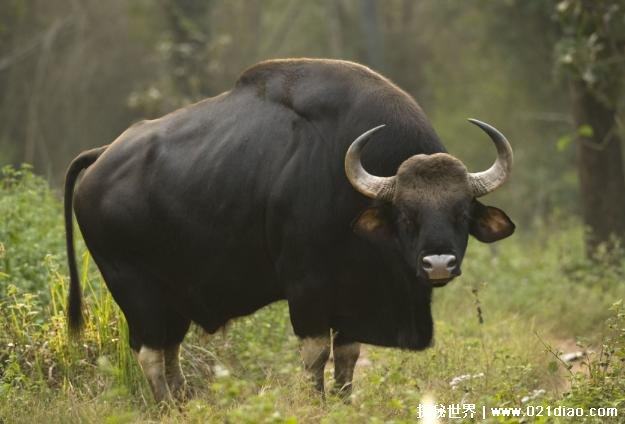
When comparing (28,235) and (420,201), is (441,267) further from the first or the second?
(28,235)

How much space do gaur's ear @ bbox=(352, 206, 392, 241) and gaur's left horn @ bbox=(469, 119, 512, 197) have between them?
0.54 meters

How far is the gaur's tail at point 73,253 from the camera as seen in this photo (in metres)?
7.37

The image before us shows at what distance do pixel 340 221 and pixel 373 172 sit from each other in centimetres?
37

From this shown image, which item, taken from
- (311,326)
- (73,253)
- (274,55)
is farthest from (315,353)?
(274,55)

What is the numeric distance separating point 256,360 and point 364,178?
193 centimetres

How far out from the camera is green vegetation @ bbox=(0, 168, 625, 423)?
6.21 meters

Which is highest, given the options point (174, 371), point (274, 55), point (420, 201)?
point (420, 201)

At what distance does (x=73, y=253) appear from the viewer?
7637 millimetres

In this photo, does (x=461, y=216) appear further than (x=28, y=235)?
No

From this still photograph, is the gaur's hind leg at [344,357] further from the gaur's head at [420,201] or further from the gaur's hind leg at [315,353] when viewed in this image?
the gaur's head at [420,201]

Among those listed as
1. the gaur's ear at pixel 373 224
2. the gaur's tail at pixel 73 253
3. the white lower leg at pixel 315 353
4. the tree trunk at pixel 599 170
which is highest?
the gaur's ear at pixel 373 224

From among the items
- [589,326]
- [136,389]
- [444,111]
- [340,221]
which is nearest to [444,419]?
[340,221]

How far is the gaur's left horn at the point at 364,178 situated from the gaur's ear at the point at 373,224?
0.29 feet

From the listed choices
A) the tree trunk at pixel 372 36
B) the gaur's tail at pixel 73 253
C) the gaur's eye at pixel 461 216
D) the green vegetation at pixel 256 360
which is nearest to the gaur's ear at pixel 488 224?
the gaur's eye at pixel 461 216
